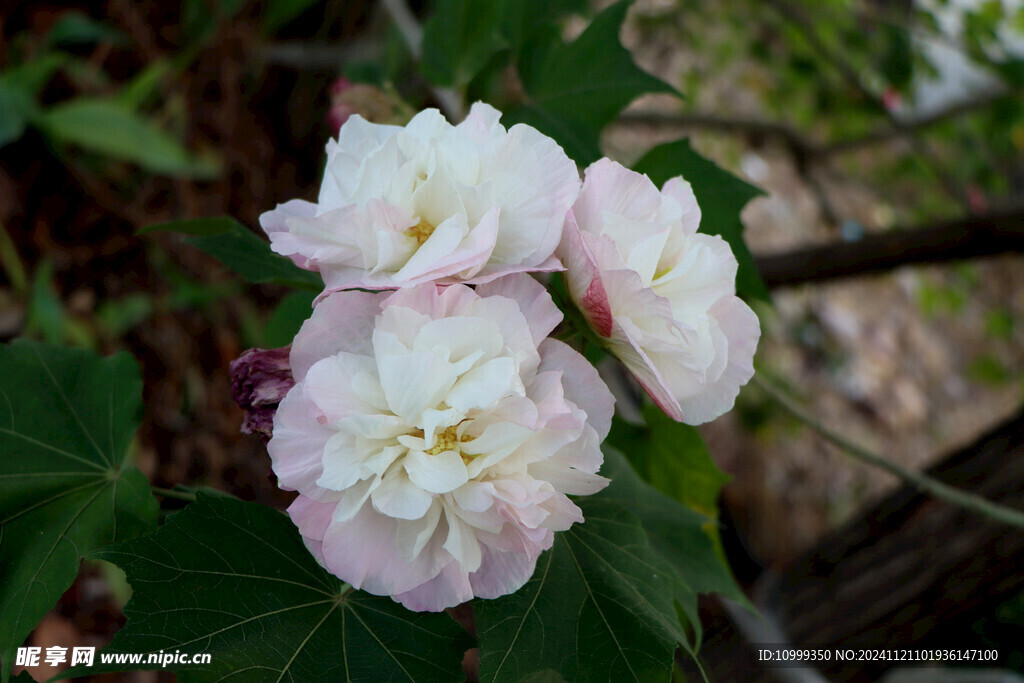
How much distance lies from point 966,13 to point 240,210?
1.75 meters

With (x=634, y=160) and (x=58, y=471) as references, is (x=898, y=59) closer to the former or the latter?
(x=634, y=160)

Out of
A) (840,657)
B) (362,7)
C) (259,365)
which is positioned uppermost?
(259,365)

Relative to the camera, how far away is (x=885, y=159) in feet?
7.25

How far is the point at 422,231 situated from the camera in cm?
37

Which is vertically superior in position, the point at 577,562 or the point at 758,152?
the point at 577,562

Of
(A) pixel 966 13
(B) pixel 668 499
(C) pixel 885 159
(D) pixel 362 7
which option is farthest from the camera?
(C) pixel 885 159

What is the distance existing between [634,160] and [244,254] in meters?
0.85

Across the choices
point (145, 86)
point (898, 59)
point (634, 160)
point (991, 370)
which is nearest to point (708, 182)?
point (634, 160)

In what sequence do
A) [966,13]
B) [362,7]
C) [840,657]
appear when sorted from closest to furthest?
[840,657] < [966,13] < [362,7]

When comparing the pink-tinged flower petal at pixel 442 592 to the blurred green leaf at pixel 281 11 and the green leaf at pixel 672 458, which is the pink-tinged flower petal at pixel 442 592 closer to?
the green leaf at pixel 672 458

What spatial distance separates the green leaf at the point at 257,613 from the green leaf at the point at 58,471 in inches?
2.6

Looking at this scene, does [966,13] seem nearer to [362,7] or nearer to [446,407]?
[362,7]

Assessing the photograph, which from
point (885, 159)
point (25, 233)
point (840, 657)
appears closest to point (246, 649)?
point (840, 657)

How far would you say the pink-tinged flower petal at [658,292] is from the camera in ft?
1.12
